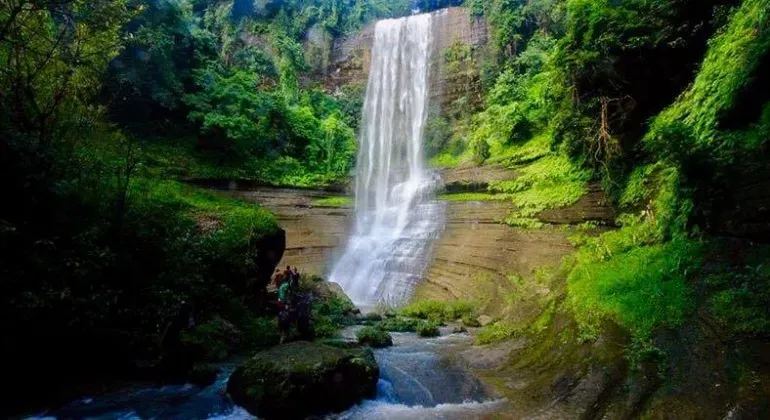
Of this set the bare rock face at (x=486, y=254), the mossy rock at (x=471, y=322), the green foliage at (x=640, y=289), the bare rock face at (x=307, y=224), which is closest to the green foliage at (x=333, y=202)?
the bare rock face at (x=307, y=224)

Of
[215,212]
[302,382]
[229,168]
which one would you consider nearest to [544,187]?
[215,212]

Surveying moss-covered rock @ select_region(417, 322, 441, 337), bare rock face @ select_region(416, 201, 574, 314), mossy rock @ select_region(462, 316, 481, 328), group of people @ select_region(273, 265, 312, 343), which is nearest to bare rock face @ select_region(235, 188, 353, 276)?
bare rock face @ select_region(416, 201, 574, 314)

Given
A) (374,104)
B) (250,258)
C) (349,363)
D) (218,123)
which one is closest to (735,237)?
(349,363)

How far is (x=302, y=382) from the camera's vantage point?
598 cm

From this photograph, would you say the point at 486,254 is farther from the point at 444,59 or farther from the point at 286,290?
the point at 444,59

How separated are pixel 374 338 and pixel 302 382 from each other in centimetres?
357

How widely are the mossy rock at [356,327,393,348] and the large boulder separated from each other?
2.55 meters

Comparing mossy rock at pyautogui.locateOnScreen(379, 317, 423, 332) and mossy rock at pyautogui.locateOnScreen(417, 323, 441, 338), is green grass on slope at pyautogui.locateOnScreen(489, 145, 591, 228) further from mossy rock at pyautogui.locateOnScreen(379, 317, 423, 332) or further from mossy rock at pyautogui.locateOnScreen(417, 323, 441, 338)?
mossy rock at pyautogui.locateOnScreen(417, 323, 441, 338)

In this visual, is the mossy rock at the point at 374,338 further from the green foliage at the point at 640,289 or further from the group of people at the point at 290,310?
the green foliage at the point at 640,289

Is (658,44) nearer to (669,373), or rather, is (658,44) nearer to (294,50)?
(669,373)

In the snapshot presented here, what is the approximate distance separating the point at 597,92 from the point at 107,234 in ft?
38.1

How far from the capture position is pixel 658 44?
10.2 meters

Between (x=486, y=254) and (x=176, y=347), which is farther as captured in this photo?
(x=486, y=254)

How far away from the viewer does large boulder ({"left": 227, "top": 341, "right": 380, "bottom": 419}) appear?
5.91 m
